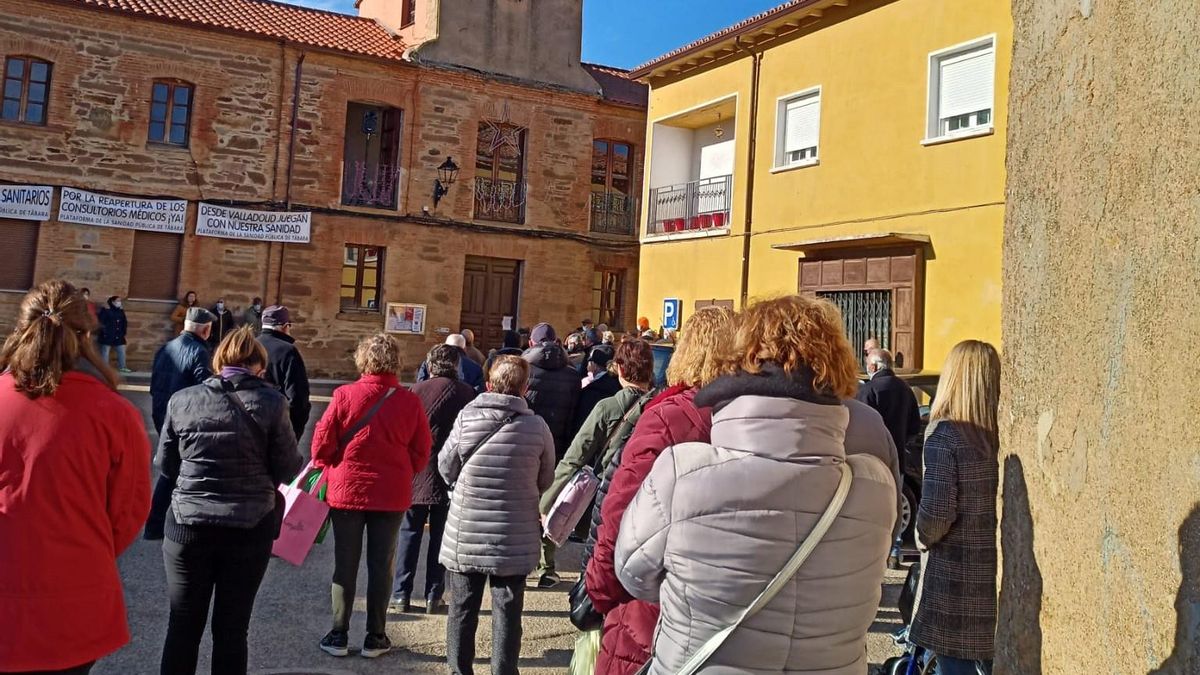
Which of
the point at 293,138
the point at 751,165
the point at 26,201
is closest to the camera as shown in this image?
the point at 751,165

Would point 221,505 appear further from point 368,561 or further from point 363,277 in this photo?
point 363,277

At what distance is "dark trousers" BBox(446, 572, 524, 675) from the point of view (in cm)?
412

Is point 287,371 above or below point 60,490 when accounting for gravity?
above

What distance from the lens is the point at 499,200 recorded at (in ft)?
72.0

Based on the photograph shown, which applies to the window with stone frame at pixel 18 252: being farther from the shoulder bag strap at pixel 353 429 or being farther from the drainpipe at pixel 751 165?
the shoulder bag strap at pixel 353 429

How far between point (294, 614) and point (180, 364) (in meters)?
1.73

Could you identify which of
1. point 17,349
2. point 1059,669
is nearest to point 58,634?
point 17,349

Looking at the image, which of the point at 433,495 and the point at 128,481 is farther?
the point at 433,495

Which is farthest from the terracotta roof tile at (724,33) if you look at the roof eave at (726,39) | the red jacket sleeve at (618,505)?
the red jacket sleeve at (618,505)

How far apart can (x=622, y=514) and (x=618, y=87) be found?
2241cm

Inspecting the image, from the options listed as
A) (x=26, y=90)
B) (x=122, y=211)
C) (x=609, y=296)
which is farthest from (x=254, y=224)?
(x=609, y=296)

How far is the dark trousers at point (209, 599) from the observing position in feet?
11.9

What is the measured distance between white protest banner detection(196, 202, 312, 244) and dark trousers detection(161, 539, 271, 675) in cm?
1688

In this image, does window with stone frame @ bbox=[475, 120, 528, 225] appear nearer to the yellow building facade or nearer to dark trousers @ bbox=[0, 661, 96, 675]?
the yellow building facade
